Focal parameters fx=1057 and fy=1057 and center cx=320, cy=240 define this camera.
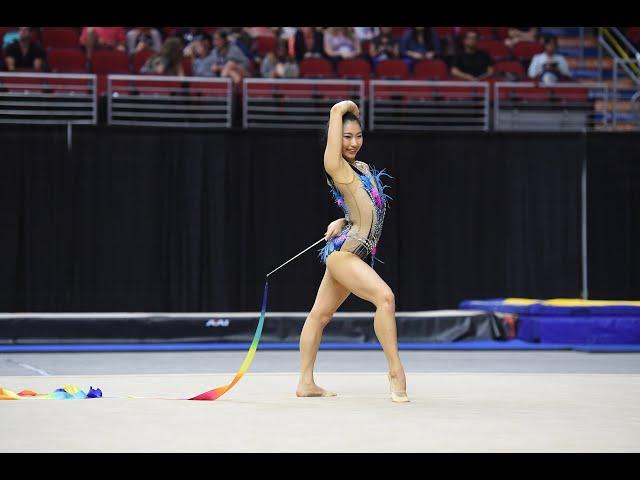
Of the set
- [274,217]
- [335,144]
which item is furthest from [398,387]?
[274,217]

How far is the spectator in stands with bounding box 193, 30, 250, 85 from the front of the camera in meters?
12.5

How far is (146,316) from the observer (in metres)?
10.5

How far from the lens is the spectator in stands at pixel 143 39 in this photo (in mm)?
13063

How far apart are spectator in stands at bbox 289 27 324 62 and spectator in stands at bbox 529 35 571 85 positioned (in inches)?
106

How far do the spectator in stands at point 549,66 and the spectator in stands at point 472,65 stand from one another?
60cm

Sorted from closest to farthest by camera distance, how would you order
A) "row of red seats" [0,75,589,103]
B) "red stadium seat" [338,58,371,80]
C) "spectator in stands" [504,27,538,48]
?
"row of red seats" [0,75,589,103], "red stadium seat" [338,58,371,80], "spectator in stands" [504,27,538,48]

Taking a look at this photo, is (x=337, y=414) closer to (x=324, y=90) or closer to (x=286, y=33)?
(x=324, y=90)

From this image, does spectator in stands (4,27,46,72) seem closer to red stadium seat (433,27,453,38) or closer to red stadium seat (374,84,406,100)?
red stadium seat (374,84,406,100)

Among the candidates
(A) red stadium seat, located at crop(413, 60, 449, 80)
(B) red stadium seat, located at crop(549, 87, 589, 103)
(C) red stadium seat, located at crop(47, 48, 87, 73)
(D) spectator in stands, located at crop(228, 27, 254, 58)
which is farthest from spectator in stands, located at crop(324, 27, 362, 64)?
(C) red stadium seat, located at crop(47, 48, 87, 73)

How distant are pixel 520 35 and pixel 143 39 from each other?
5.16 metres

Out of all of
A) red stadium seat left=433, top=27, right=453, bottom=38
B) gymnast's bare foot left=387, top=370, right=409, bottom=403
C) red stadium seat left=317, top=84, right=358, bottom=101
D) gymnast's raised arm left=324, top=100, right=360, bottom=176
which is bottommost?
→ gymnast's bare foot left=387, top=370, right=409, bottom=403

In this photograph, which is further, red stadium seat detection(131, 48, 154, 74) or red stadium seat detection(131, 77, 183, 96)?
red stadium seat detection(131, 48, 154, 74)
